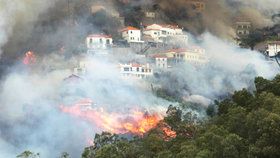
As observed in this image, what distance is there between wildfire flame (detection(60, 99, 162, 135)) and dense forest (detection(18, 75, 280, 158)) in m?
5.13

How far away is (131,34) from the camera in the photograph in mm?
→ 23297

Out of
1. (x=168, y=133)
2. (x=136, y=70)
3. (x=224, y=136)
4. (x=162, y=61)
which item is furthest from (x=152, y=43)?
(x=224, y=136)

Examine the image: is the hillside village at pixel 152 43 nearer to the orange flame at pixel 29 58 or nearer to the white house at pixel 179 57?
the white house at pixel 179 57

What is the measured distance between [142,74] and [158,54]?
5.37 feet

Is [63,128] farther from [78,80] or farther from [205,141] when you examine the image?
[205,141]

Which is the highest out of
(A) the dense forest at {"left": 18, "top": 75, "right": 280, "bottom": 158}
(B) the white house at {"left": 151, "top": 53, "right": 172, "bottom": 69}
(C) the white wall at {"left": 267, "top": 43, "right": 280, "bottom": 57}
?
(C) the white wall at {"left": 267, "top": 43, "right": 280, "bottom": 57}

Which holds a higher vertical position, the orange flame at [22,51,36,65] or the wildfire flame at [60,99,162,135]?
the orange flame at [22,51,36,65]

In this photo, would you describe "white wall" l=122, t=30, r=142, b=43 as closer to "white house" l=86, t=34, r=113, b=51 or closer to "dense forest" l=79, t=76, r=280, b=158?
"white house" l=86, t=34, r=113, b=51

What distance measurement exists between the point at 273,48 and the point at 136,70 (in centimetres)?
616

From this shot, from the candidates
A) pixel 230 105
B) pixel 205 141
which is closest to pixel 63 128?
pixel 230 105

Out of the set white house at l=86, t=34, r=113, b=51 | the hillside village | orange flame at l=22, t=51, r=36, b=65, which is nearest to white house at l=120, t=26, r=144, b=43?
the hillside village

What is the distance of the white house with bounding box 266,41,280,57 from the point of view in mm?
23438

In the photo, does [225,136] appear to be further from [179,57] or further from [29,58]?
[29,58]

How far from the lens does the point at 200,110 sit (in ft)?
67.4
